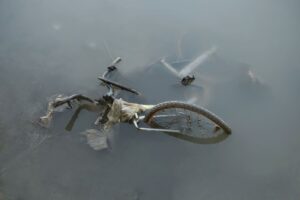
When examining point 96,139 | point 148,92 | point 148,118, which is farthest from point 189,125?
point 96,139

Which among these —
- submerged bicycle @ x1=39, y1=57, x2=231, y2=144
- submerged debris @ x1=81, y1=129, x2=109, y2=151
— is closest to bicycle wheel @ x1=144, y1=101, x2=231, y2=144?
submerged bicycle @ x1=39, y1=57, x2=231, y2=144

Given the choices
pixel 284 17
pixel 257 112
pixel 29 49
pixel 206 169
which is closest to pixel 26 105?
pixel 29 49

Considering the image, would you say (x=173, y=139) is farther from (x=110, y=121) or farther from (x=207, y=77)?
(x=207, y=77)

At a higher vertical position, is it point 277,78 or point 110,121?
point 277,78

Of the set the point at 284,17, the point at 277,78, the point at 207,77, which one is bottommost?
the point at 207,77

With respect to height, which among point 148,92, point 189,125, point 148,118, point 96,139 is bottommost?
point 96,139

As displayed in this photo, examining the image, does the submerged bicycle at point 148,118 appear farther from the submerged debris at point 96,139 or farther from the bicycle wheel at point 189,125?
the submerged debris at point 96,139

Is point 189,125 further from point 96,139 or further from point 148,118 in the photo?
point 96,139
